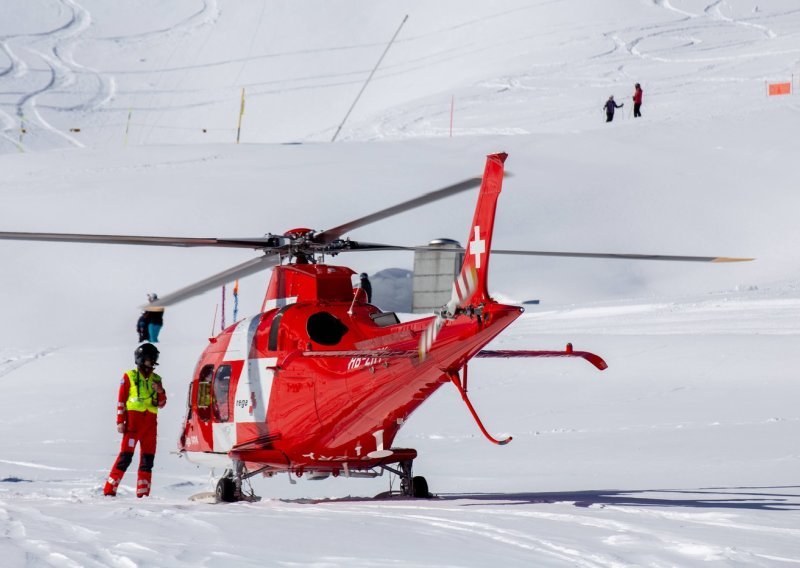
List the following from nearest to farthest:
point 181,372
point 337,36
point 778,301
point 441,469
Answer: point 441,469 < point 181,372 < point 778,301 < point 337,36

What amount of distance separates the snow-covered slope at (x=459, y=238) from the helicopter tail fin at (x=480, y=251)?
1339mm

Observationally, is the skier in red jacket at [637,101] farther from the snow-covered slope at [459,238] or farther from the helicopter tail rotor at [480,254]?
the helicopter tail rotor at [480,254]

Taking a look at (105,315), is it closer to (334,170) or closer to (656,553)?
(334,170)

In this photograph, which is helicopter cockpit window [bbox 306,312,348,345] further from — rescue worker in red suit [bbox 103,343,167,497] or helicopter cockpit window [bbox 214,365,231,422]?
rescue worker in red suit [bbox 103,343,167,497]

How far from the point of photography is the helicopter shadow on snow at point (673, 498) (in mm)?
7086

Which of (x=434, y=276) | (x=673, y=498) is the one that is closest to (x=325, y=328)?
(x=673, y=498)

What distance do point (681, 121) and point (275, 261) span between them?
2497 centimetres

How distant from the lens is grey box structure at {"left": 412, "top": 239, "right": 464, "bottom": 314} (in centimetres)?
2088

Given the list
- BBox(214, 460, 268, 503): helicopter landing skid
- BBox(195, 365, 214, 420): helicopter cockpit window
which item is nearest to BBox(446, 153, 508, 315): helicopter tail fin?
BBox(214, 460, 268, 503): helicopter landing skid

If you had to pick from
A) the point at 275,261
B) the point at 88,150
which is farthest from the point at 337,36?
the point at 275,261

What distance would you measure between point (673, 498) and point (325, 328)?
2888 millimetres

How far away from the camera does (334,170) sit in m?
28.4


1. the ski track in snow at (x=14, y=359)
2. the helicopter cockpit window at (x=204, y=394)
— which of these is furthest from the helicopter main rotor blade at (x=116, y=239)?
→ the ski track in snow at (x=14, y=359)

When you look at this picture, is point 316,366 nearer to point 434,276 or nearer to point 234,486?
point 234,486
